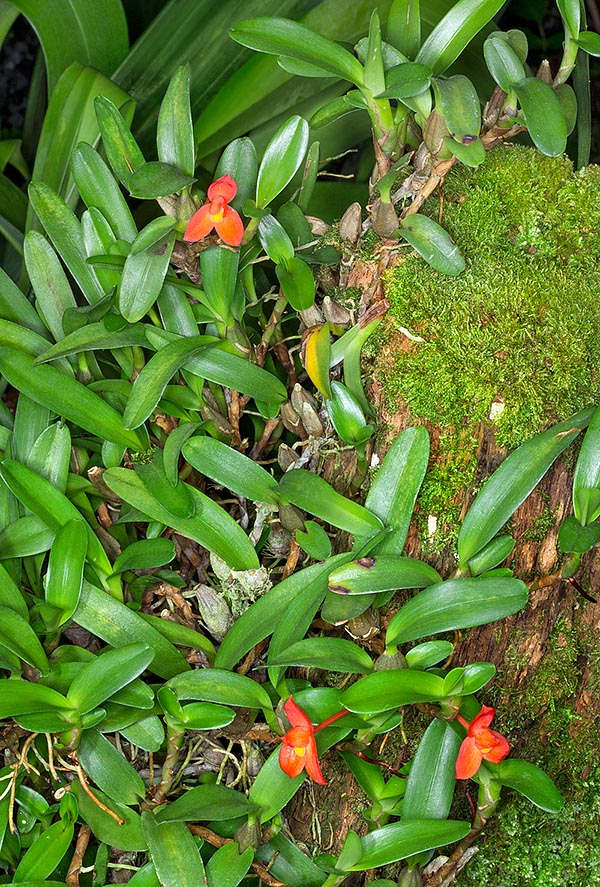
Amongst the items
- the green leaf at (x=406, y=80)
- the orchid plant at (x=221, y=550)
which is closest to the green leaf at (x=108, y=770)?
the orchid plant at (x=221, y=550)

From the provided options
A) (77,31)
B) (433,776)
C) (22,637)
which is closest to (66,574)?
(22,637)

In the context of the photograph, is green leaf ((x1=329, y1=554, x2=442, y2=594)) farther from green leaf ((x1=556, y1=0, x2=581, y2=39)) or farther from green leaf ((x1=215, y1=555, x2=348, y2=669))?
green leaf ((x1=556, y1=0, x2=581, y2=39))

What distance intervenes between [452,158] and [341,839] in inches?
27.2

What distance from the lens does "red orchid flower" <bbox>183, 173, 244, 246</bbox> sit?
818mm

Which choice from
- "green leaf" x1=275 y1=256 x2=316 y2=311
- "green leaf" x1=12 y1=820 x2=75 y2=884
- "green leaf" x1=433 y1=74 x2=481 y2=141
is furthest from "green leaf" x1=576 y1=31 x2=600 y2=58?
"green leaf" x1=12 y1=820 x2=75 y2=884

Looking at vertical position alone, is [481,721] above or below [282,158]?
below

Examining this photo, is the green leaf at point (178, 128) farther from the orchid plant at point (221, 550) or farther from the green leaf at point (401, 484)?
the green leaf at point (401, 484)

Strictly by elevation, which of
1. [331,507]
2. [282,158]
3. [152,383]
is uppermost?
[282,158]

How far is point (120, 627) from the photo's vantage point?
2.63 ft

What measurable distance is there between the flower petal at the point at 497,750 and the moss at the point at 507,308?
28 centimetres

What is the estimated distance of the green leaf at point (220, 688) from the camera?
758 millimetres

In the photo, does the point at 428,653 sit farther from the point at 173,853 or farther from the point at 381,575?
the point at 173,853

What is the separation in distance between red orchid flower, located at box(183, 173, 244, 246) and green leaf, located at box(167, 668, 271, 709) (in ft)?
1.35

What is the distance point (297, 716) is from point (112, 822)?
0.22 meters
